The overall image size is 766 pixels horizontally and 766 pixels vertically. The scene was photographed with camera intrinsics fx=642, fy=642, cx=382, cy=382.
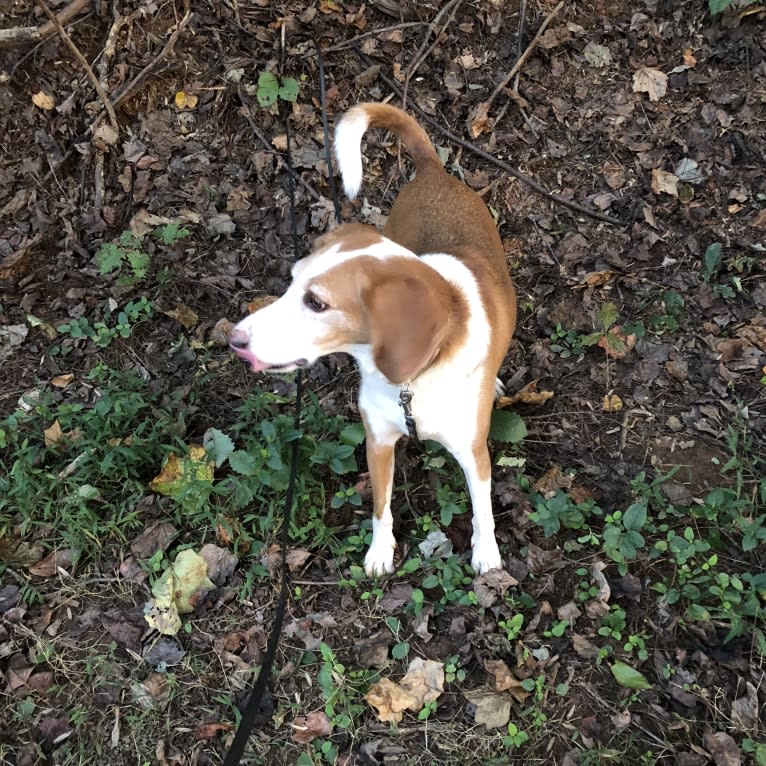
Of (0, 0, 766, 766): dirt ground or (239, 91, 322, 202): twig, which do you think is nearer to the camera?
(0, 0, 766, 766): dirt ground

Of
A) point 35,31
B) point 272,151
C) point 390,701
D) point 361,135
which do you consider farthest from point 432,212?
point 35,31

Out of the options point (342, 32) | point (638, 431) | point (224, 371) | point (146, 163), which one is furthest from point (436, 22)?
point (638, 431)

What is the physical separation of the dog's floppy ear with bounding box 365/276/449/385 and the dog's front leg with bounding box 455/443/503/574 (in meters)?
0.80

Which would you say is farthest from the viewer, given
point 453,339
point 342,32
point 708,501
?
point 342,32

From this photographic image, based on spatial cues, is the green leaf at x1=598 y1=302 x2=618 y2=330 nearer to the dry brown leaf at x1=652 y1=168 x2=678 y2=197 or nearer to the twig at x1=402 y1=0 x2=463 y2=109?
the dry brown leaf at x1=652 y1=168 x2=678 y2=197

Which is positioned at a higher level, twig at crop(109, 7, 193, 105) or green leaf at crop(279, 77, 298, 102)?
twig at crop(109, 7, 193, 105)

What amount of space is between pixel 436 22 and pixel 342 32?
0.76m

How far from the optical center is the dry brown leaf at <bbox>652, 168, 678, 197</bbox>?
15.0ft

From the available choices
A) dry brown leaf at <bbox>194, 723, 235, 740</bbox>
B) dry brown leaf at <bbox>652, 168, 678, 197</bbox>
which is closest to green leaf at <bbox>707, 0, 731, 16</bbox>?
dry brown leaf at <bbox>652, 168, 678, 197</bbox>

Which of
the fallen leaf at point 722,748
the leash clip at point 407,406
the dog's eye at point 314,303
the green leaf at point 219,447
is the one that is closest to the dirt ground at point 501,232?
the fallen leaf at point 722,748

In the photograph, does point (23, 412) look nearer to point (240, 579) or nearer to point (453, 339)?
point (240, 579)

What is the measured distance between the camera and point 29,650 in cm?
314

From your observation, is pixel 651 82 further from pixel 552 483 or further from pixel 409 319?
pixel 409 319

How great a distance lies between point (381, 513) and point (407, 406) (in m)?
0.75
